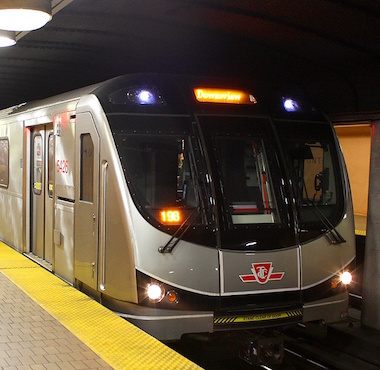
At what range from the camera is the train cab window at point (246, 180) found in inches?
249

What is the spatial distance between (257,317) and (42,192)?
422cm

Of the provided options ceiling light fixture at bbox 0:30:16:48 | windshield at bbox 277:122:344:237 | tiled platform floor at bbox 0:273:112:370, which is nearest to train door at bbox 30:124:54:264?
ceiling light fixture at bbox 0:30:16:48

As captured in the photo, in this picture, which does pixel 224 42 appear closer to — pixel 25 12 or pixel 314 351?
pixel 25 12

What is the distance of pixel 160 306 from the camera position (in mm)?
5824

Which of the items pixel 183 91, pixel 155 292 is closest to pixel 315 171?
pixel 183 91

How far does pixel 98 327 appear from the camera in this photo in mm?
5797

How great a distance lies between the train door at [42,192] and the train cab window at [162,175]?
2573 millimetres

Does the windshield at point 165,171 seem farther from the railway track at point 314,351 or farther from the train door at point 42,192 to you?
the train door at point 42,192

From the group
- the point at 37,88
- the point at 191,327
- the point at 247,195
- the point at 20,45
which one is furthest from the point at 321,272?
the point at 37,88

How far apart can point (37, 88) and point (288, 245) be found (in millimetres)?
13614

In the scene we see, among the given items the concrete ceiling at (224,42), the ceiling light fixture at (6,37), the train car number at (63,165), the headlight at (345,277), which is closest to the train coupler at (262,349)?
the headlight at (345,277)

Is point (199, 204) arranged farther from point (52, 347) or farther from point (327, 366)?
point (327, 366)

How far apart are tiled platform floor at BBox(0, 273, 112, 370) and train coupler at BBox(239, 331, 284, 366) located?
1693mm

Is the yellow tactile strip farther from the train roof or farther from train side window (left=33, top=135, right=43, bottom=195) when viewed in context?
the train roof
